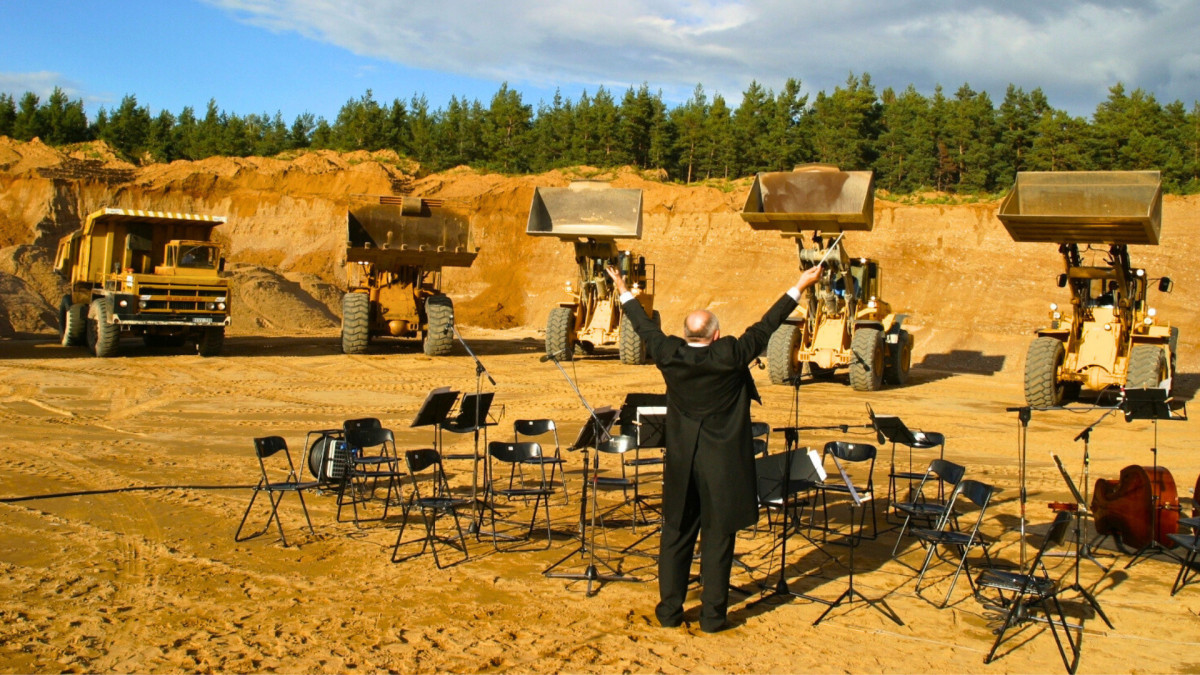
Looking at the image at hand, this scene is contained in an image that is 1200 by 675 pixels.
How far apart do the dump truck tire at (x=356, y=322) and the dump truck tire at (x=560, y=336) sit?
3.93m

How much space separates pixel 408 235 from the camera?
22.4 meters

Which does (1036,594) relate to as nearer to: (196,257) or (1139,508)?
(1139,508)

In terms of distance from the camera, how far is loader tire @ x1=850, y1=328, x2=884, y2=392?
17203 millimetres

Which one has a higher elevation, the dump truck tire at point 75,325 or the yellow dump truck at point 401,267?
the yellow dump truck at point 401,267

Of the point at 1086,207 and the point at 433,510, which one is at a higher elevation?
the point at 1086,207

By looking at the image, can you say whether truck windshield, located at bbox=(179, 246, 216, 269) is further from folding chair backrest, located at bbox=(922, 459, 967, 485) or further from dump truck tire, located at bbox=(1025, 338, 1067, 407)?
folding chair backrest, located at bbox=(922, 459, 967, 485)

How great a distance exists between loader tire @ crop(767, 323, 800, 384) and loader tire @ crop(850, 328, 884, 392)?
40.3 inches

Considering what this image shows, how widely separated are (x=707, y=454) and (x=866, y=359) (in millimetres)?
12421

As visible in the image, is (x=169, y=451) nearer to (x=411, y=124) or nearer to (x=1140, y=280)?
(x=1140, y=280)

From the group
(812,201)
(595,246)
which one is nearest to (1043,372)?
(812,201)

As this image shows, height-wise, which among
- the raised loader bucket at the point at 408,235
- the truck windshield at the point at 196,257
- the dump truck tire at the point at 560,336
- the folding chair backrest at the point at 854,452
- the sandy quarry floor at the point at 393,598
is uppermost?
the raised loader bucket at the point at 408,235

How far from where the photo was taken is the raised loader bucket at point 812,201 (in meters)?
16.0

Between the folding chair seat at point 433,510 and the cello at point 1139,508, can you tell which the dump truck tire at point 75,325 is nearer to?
the folding chair seat at point 433,510

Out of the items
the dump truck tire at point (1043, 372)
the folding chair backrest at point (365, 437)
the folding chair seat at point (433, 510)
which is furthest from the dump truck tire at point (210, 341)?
the dump truck tire at point (1043, 372)
